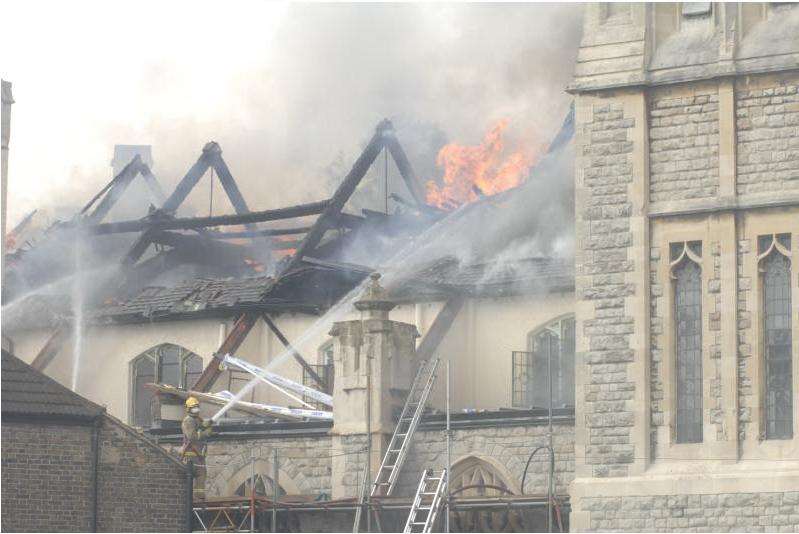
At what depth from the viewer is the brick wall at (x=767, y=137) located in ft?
156

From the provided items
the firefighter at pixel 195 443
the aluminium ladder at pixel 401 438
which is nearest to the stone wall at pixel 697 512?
the aluminium ladder at pixel 401 438

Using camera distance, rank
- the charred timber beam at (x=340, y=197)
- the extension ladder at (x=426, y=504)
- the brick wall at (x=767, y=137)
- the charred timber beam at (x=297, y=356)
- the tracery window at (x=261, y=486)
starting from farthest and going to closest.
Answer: the charred timber beam at (x=340, y=197) → the charred timber beam at (x=297, y=356) → the tracery window at (x=261, y=486) → the extension ladder at (x=426, y=504) → the brick wall at (x=767, y=137)

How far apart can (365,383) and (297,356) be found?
8951 mm

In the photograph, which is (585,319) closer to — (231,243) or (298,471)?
(298,471)

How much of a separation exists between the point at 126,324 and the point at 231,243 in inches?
296

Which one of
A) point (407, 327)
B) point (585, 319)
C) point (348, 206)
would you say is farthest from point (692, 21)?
point (348, 206)

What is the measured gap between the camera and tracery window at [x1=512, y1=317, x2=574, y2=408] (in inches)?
2375

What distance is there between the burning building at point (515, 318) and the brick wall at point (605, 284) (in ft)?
0.15

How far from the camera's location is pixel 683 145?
48.5m

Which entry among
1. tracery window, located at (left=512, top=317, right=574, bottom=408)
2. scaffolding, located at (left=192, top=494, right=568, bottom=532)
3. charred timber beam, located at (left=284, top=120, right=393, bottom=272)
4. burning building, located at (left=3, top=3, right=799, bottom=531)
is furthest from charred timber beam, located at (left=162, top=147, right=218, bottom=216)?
scaffolding, located at (left=192, top=494, right=568, bottom=532)

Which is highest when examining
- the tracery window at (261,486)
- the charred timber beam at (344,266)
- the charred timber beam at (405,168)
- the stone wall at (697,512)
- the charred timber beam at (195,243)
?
the charred timber beam at (405,168)

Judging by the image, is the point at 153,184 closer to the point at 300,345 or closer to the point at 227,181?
the point at 227,181

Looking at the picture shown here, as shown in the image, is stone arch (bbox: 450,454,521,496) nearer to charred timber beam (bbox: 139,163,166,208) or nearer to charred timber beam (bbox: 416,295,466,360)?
charred timber beam (bbox: 416,295,466,360)

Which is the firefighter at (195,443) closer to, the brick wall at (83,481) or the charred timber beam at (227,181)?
the brick wall at (83,481)
